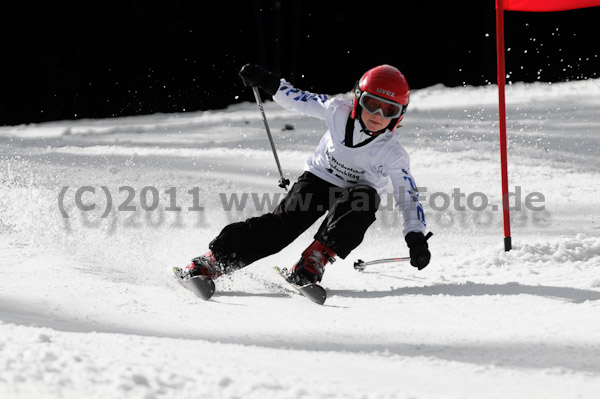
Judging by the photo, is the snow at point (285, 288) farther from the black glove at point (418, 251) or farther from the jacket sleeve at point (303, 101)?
the jacket sleeve at point (303, 101)

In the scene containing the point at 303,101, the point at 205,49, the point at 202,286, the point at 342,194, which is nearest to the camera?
the point at 202,286

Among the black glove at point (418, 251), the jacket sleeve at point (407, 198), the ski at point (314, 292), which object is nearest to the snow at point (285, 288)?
the ski at point (314, 292)

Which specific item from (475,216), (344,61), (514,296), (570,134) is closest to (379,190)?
(514,296)

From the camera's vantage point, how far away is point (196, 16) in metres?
10.2

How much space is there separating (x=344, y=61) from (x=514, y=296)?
761 cm

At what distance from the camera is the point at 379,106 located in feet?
9.57

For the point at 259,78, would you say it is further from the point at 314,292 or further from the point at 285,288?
the point at 314,292

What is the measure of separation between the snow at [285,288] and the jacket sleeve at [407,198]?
0.92 feet

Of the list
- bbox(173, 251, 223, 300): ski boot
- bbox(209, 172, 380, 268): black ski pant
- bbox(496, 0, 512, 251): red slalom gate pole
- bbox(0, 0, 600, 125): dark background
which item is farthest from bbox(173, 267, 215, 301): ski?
bbox(0, 0, 600, 125): dark background

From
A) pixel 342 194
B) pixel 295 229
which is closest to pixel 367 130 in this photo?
pixel 342 194

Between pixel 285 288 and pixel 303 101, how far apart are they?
2.95 ft

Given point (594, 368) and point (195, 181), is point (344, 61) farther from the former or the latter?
point (594, 368)

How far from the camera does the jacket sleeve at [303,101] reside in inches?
124

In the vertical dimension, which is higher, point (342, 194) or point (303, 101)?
point (303, 101)
